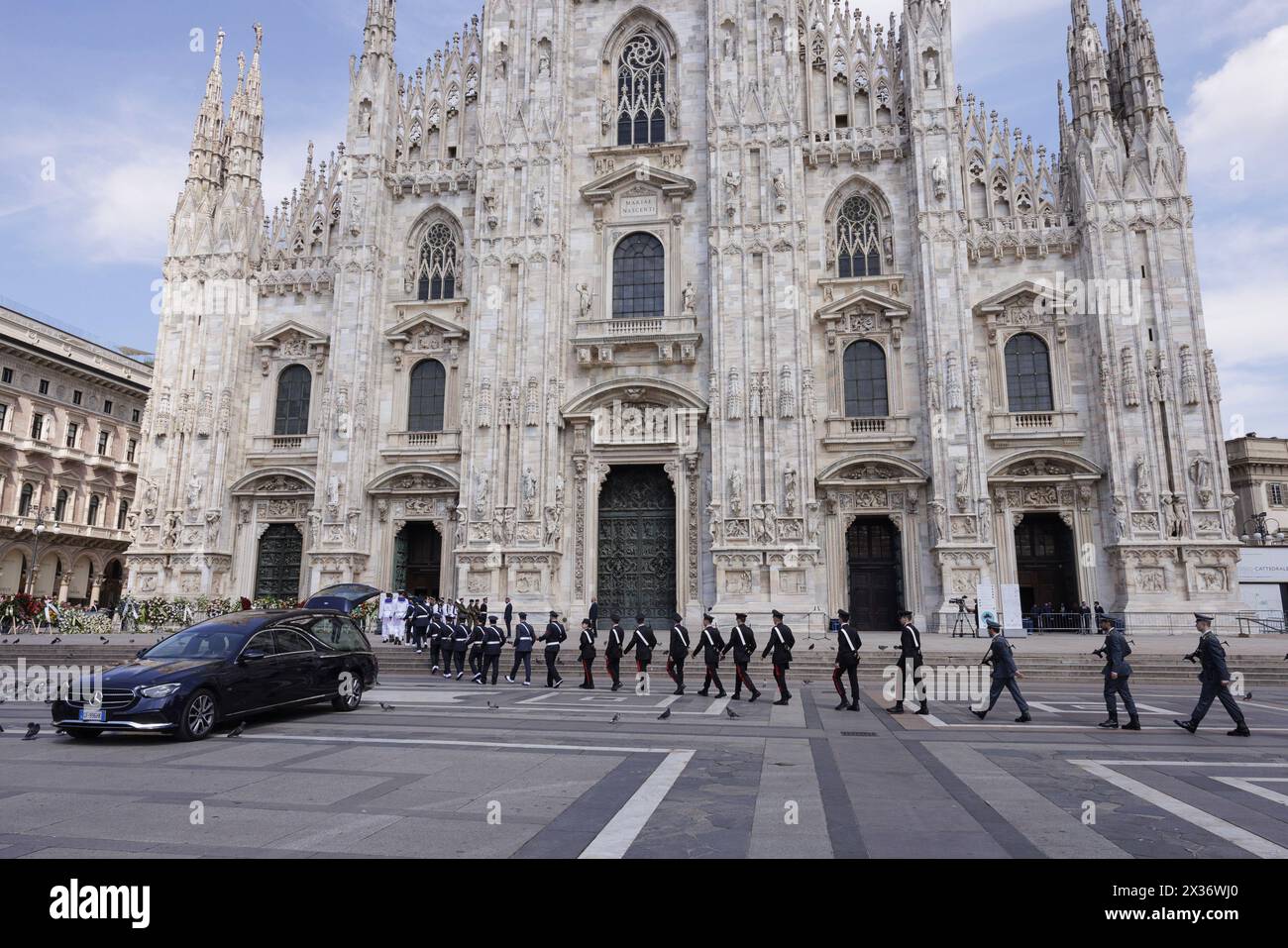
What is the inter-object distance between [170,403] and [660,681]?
78.1ft

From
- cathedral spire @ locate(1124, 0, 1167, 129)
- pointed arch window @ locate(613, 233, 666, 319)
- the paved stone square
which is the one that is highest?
cathedral spire @ locate(1124, 0, 1167, 129)

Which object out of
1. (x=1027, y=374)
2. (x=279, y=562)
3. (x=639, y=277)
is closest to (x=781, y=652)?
(x=1027, y=374)

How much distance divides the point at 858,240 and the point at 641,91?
10.3 m

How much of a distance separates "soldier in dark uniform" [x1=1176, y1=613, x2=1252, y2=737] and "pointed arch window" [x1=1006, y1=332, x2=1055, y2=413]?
1768 centimetres

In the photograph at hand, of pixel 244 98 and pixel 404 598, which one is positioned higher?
pixel 244 98

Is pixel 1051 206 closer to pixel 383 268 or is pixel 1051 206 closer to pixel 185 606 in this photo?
pixel 383 268

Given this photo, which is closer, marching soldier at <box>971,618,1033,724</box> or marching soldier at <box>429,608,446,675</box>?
marching soldier at <box>971,618,1033,724</box>

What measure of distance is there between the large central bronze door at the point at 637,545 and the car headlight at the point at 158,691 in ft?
60.8

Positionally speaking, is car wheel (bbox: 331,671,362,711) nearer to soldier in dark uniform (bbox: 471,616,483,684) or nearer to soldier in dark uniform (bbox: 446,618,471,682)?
soldier in dark uniform (bbox: 471,616,483,684)

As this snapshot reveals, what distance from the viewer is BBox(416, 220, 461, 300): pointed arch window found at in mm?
31547

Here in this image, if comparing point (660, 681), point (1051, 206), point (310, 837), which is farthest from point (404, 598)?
point (1051, 206)

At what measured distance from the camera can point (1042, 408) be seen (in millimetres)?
27672

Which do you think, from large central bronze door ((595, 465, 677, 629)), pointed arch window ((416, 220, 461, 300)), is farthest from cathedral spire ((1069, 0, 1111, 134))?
pointed arch window ((416, 220, 461, 300))

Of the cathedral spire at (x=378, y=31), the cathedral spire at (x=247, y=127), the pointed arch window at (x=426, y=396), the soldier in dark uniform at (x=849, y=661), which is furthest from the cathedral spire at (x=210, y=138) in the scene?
the soldier in dark uniform at (x=849, y=661)
